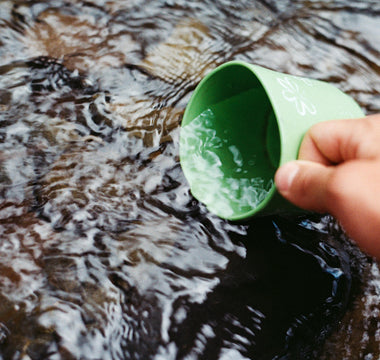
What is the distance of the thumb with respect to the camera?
121 centimetres

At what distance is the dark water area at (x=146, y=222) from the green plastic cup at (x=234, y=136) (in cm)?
10

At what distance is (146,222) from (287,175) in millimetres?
669

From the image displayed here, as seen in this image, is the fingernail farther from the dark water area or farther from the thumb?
the dark water area

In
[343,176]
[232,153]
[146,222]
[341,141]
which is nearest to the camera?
[343,176]

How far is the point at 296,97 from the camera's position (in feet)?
4.63

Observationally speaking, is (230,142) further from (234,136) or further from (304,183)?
(304,183)

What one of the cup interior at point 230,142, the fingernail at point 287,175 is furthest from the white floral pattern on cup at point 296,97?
the cup interior at point 230,142

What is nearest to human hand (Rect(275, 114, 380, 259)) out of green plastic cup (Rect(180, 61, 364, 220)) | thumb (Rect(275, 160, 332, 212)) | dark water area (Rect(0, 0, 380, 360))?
thumb (Rect(275, 160, 332, 212))

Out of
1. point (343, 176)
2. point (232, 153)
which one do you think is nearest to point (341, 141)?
point (343, 176)

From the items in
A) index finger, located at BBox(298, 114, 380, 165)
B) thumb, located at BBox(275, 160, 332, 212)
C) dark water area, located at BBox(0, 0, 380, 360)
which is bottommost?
dark water area, located at BBox(0, 0, 380, 360)

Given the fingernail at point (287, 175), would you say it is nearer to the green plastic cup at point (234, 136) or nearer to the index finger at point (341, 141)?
the index finger at point (341, 141)

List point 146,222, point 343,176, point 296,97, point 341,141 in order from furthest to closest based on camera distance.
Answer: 1. point 146,222
2. point 296,97
3. point 341,141
4. point 343,176

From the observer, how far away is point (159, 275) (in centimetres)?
154

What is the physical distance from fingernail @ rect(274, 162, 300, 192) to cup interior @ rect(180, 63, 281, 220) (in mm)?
462
